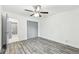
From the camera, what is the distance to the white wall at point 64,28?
3.60 metres

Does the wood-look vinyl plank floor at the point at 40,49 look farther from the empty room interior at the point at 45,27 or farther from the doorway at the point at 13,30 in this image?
the doorway at the point at 13,30

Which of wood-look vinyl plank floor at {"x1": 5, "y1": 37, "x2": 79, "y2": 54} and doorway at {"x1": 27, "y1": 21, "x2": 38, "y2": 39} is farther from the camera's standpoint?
doorway at {"x1": 27, "y1": 21, "x2": 38, "y2": 39}

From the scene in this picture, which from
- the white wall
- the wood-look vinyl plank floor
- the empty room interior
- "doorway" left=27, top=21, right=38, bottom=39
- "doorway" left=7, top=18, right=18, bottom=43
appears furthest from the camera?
"doorway" left=27, top=21, right=38, bottom=39

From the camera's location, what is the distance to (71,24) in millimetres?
3807

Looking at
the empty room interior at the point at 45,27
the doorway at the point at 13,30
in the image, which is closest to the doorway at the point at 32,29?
the empty room interior at the point at 45,27

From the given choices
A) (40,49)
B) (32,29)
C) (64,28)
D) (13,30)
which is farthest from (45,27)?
(40,49)

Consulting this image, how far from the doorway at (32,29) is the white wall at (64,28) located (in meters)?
1.57

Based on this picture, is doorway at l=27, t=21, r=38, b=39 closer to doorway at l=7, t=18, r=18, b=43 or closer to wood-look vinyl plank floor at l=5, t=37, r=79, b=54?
doorway at l=7, t=18, r=18, b=43

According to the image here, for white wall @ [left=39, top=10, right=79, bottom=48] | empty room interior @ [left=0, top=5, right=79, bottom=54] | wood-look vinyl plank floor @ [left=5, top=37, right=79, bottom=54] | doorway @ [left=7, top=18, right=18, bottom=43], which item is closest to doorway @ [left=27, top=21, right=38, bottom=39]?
empty room interior @ [left=0, top=5, right=79, bottom=54]

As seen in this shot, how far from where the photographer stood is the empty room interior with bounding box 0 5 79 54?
3.06m

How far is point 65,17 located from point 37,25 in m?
3.54

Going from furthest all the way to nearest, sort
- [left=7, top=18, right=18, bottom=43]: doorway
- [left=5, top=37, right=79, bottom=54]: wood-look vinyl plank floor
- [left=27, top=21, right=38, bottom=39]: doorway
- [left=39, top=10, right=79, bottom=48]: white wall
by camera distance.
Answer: [left=27, top=21, right=38, bottom=39]: doorway, [left=7, top=18, right=18, bottom=43]: doorway, [left=39, top=10, right=79, bottom=48]: white wall, [left=5, top=37, right=79, bottom=54]: wood-look vinyl plank floor

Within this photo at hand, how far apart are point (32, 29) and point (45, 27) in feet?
4.42

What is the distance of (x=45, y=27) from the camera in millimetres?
6105
